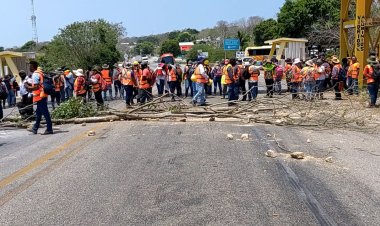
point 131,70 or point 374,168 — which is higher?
point 131,70

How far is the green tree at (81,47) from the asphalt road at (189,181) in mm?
36248

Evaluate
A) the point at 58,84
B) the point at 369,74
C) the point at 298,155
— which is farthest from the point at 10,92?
the point at 298,155

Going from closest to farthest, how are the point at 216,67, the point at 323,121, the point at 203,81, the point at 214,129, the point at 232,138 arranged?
1. the point at 232,138
2. the point at 214,129
3. the point at 323,121
4. the point at 203,81
5. the point at 216,67

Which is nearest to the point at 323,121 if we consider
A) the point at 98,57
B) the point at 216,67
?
the point at 216,67

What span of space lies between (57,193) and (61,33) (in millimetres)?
42336

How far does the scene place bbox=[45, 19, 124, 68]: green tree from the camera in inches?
1832

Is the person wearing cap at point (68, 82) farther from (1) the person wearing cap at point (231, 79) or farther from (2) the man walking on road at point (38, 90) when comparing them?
(2) the man walking on road at point (38, 90)

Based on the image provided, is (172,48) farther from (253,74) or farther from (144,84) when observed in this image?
(144,84)

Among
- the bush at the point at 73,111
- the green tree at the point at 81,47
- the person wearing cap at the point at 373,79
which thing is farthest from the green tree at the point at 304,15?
the bush at the point at 73,111

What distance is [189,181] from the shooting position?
7.17 m

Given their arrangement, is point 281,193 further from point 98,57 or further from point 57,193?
point 98,57

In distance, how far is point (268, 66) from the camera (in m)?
22.3

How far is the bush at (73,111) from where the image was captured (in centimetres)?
1551

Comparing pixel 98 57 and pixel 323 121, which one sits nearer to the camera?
pixel 323 121
